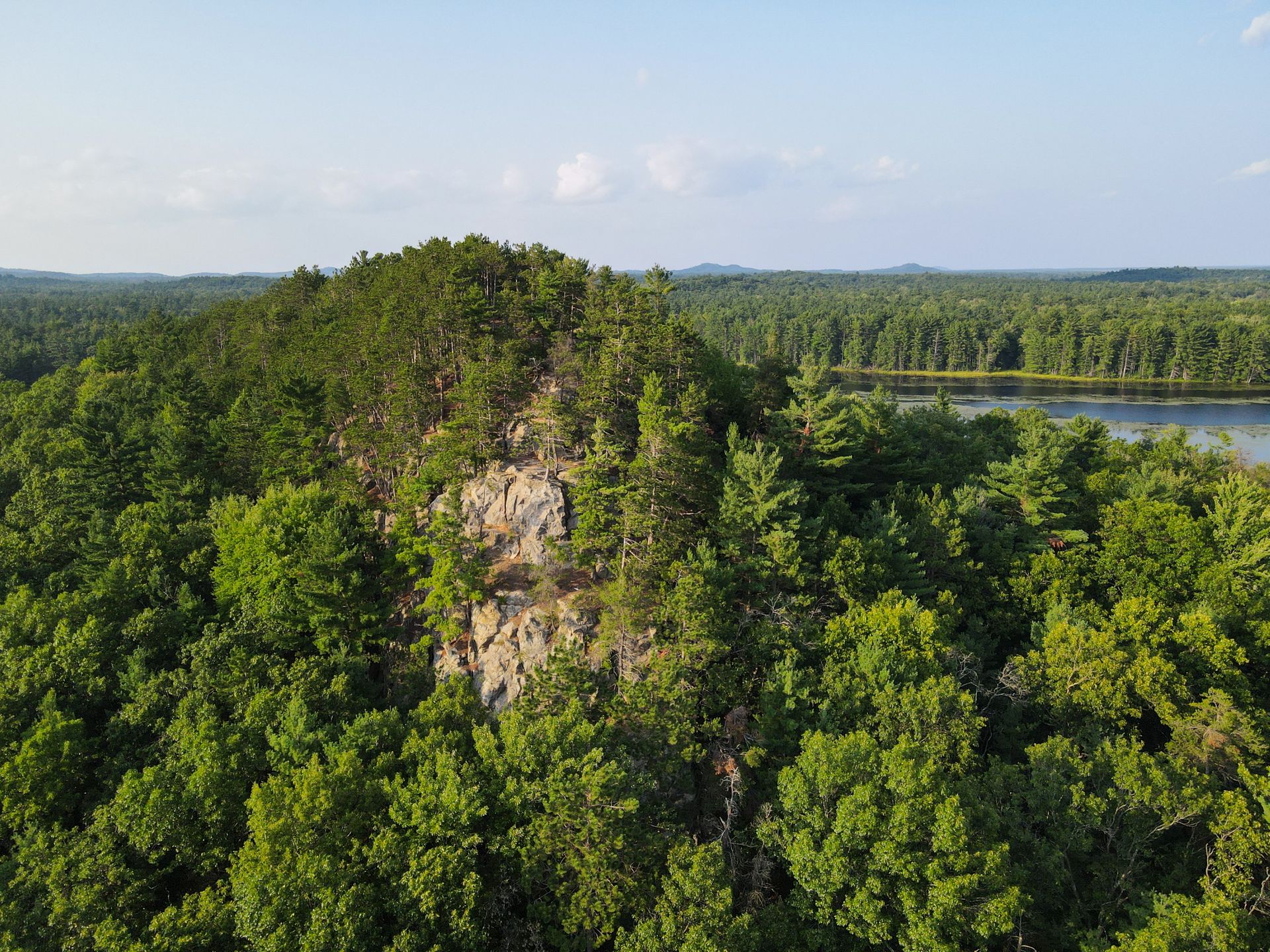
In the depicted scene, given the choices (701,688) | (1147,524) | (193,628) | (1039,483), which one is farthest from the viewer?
(1039,483)

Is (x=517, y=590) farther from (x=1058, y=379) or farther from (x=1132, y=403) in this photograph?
(x=1058, y=379)

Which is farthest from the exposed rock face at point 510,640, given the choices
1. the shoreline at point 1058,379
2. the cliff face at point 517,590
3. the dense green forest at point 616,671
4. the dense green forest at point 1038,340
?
the shoreline at point 1058,379

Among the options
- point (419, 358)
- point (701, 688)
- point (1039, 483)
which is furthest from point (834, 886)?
point (419, 358)

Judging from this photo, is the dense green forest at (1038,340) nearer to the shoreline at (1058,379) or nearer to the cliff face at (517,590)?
the shoreline at (1058,379)

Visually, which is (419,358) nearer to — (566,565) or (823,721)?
(566,565)

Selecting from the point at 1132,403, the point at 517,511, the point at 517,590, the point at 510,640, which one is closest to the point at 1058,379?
the point at 1132,403

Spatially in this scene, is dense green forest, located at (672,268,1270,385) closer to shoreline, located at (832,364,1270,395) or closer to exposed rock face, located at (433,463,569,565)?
shoreline, located at (832,364,1270,395)
